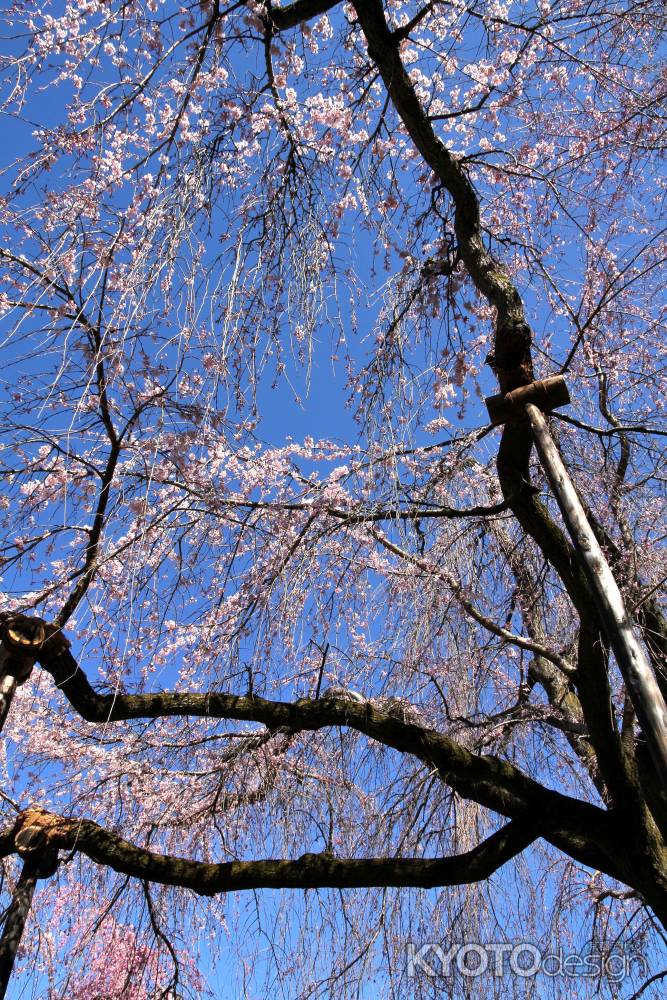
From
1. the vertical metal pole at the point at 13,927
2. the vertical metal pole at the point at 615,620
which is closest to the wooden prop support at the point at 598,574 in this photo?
the vertical metal pole at the point at 615,620

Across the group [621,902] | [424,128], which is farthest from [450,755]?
[424,128]

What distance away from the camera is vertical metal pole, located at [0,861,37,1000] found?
205 cm

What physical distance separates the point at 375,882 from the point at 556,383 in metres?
1.80

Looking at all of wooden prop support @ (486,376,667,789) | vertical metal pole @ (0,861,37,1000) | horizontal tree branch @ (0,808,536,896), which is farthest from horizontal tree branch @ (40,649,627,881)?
wooden prop support @ (486,376,667,789)

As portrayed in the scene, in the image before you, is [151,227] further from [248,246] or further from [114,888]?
[114,888]

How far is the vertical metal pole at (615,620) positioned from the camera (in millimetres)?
1476

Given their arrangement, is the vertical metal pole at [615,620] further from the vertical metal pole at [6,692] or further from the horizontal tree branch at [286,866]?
the vertical metal pole at [6,692]

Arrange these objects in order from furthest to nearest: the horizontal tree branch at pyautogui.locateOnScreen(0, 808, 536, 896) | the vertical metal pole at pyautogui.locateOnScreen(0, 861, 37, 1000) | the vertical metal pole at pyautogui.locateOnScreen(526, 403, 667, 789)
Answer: the horizontal tree branch at pyautogui.locateOnScreen(0, 808, 536, 896), the vertical metal pole at pyautogui.locateOnScreen(0, 861, 37, 1000), the vertical metal pole at pyautogui.locateOnScreen(526, 403, 667, 789)

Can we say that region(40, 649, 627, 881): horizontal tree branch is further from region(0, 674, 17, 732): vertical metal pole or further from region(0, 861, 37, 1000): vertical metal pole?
region(0, 861, 37, 1000): vertical metal pole

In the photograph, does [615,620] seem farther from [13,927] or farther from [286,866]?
[13,927]

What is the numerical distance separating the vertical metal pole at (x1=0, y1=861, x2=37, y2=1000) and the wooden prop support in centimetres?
184

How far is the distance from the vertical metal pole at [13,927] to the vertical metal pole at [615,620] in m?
1.84

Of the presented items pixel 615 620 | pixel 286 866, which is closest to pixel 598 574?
pixel 615 620

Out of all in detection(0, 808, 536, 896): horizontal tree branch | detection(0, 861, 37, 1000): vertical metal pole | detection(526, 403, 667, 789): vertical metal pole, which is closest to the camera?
detection(526, 403, 667, 789): vertical metal pole
